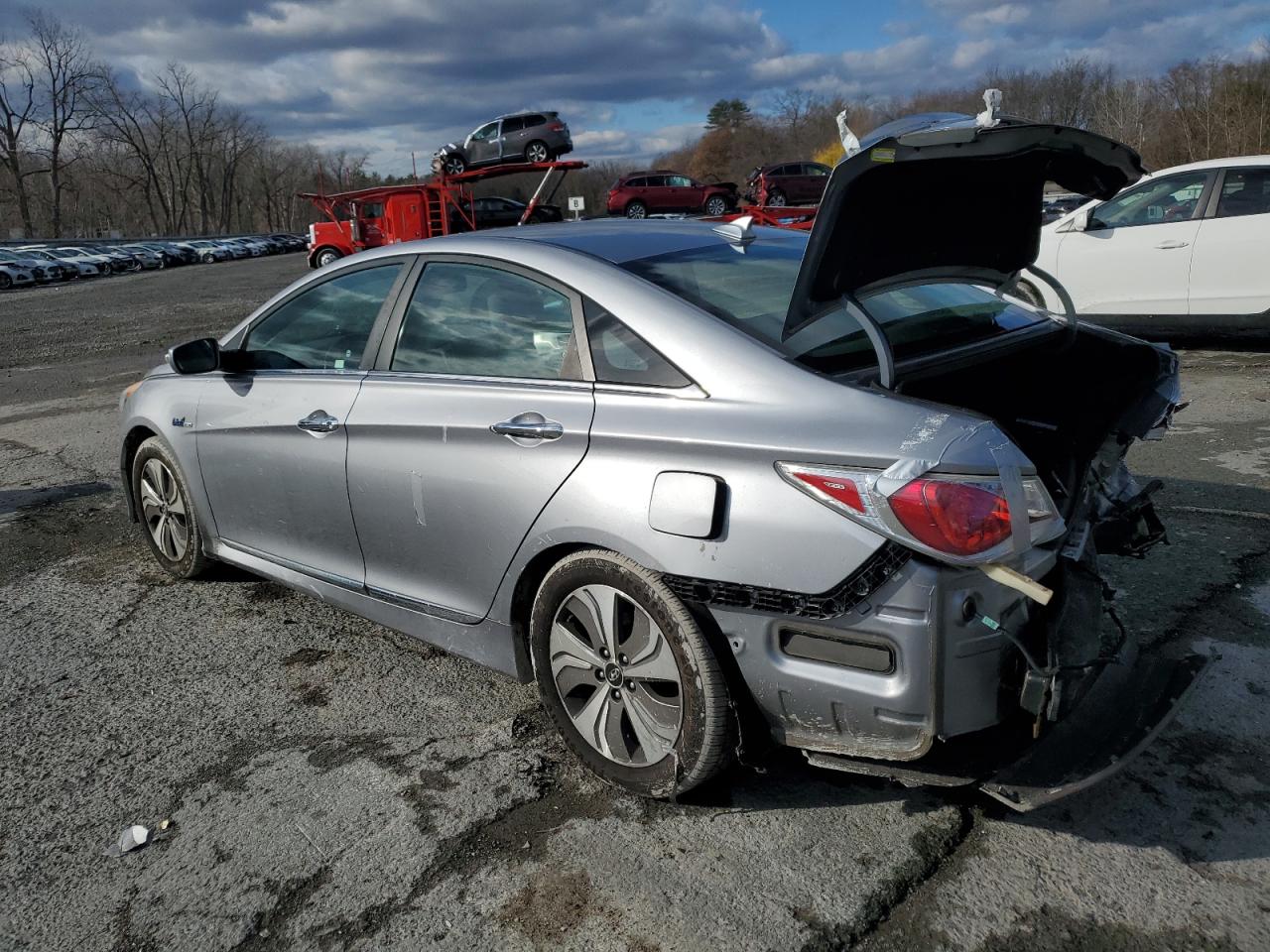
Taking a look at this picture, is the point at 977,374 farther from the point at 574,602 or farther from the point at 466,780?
the point at 466,780

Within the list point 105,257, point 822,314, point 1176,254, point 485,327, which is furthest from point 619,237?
point 105,257

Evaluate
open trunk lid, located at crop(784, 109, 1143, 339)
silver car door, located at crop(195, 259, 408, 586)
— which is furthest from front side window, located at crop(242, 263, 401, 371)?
open trunk lid, located at crop(784, 109, 1143, 339)

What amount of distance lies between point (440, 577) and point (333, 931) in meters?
1.13

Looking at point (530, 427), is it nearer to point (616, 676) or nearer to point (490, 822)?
point (616, 676)

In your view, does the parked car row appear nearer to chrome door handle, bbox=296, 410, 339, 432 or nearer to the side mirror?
the side mirror

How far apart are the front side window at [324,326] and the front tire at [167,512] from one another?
769 mm

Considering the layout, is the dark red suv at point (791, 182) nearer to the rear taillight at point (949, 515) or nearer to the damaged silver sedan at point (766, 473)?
the damaged silver sedan at point (766, 473)

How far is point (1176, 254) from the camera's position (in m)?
8.73

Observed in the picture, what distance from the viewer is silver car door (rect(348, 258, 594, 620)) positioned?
290 cm

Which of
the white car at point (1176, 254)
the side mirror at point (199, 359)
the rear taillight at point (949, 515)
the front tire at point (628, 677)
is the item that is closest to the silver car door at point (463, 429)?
the front tire at point (628, 677)

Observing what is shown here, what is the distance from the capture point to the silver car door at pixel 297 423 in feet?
11.8

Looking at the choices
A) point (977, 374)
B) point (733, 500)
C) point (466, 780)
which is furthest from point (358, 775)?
point (977, 374)

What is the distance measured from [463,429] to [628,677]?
36.4 inches

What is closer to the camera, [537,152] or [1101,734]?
[1101,734]
